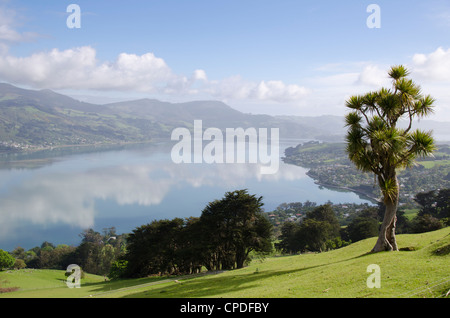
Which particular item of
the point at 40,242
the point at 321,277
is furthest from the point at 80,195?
the point at 321,277

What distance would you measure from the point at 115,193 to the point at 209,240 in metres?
77.9

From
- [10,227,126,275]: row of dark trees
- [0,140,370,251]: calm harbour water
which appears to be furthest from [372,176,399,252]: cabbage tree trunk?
[0,140,370,251]: calm harbour water

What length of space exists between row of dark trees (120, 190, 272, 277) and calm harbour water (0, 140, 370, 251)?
44593mm

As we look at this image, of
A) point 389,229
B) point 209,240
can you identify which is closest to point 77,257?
point 209,240

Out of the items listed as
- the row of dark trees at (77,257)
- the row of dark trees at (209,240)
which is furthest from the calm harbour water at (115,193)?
the row of dark trees at (209,240)

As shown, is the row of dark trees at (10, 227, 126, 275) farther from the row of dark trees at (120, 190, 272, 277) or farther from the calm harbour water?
the row of dark trees at (120, 190, 272, 277)

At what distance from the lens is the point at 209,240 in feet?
79.4

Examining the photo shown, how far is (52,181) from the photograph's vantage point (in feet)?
355

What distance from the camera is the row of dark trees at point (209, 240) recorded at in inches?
954

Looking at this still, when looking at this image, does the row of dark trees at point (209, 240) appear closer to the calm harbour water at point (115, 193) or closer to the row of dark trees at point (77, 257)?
the row of dark trees at point (77, 257)

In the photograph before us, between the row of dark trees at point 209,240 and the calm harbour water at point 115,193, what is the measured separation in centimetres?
4459

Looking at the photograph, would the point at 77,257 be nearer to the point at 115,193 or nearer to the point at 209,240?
the point at 209,240

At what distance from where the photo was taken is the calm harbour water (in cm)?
7139
